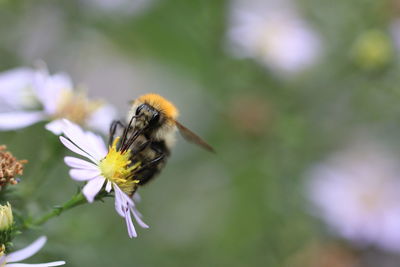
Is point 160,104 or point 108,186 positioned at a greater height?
point 160,104

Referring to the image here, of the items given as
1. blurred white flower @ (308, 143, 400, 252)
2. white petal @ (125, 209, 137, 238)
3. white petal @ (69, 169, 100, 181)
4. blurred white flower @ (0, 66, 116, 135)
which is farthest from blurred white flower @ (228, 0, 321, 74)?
white petal @ (125, 209, 137, 238)

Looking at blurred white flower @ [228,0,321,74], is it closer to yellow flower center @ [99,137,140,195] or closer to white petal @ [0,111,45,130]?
white petal @ [0,111,45,130]

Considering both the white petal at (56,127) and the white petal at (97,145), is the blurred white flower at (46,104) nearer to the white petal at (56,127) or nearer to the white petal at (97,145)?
the white petal at (56,127)

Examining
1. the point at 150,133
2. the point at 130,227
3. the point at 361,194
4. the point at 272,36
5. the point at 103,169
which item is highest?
the point at 272,36

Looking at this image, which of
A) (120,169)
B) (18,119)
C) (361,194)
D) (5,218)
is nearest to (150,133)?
(120,169)

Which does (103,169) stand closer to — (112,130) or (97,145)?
(97,145)

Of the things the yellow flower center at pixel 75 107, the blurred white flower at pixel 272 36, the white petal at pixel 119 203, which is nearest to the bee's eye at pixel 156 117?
the white petal at pixel 119 203
